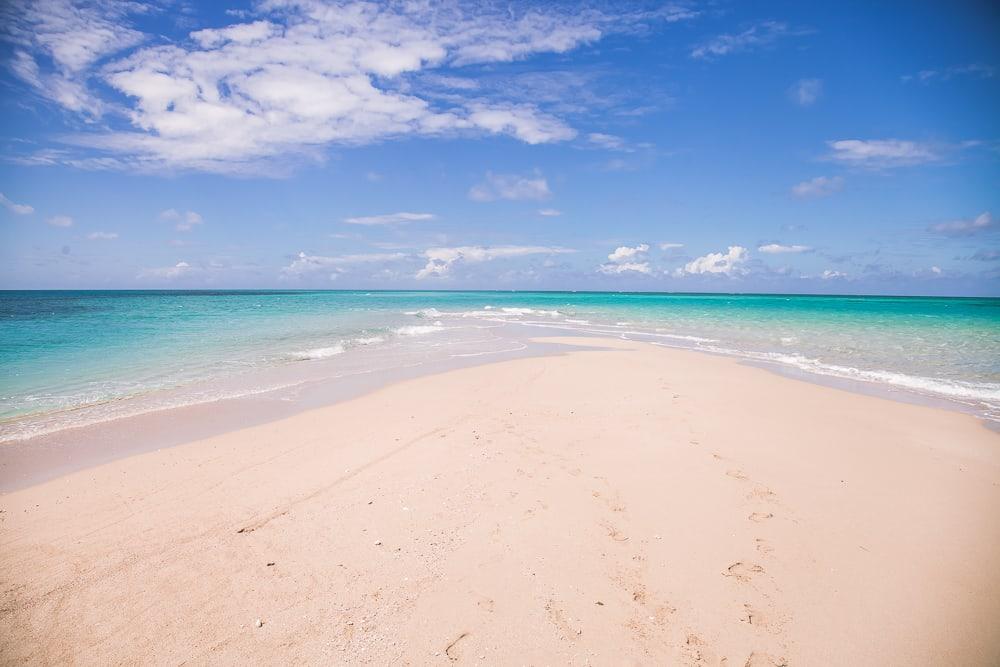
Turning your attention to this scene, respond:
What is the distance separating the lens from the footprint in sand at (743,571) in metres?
3.98

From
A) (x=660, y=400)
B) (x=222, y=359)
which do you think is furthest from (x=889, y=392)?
(x=222, y=359)

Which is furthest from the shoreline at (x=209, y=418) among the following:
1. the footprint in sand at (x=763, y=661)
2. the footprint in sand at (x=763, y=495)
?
the footprint in sand at (x=763, y=661)

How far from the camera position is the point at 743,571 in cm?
406

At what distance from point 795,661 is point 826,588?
3.47 feet

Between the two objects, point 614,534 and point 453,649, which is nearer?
point 453,649

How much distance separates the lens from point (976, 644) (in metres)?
3.35

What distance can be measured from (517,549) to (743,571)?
2.09m

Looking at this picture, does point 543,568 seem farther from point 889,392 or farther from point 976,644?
point 889,392

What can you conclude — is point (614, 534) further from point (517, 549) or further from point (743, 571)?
point (743, 571)

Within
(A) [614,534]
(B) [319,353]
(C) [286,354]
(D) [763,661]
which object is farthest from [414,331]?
(D) [763,661]

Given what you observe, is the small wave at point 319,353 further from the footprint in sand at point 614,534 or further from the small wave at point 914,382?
the small wave at point 914,382

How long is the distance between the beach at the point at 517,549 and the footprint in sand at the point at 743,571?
0.02 meters

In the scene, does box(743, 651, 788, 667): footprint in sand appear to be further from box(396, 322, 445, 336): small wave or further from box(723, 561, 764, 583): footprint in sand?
box(396, 322, 445, 336): small wave

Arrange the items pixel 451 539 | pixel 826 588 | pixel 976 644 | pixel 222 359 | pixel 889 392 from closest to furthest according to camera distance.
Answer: pixel 976 644 < pixel 826 588 < pixel 451 539 < pixel 889 392 < pixel 222 359
